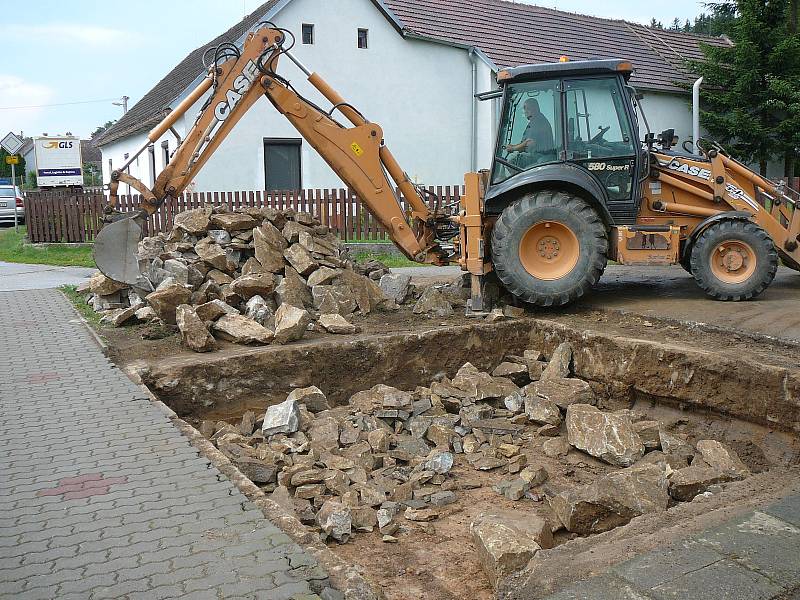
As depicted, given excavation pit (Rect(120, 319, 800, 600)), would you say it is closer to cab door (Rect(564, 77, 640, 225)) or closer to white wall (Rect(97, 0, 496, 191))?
cab door (Rect(564, 77, 640, 225))

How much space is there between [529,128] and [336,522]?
532 cm

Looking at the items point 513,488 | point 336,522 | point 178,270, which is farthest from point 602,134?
point 336,522

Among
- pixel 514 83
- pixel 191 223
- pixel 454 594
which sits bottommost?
pixel 454 594

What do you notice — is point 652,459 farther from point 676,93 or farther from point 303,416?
point 676,93

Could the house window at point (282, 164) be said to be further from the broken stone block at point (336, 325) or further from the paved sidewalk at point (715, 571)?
the paved sidewalk at point (715, 571)

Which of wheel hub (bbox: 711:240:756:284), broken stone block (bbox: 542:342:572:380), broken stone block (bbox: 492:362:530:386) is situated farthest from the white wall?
broken stone block (bbox: 542:342:572:380)

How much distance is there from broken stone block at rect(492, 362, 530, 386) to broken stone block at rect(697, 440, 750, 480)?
2.44 meters

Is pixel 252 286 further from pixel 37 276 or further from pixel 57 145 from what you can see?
pixel 57 145

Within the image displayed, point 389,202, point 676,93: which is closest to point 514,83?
point 389,202

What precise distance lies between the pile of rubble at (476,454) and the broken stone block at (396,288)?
194cm

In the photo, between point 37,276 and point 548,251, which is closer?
point 548,251

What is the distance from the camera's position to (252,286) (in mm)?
8719

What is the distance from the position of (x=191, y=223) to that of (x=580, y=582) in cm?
770

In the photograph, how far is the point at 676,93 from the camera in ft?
74.7
